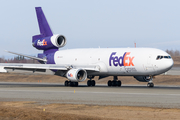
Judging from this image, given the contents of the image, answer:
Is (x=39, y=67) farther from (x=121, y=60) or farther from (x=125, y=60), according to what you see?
(x=125, y=60)

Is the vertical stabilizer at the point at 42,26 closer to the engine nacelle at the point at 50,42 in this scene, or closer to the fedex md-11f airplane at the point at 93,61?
the fedex md-11f airplane at the point at 93,61

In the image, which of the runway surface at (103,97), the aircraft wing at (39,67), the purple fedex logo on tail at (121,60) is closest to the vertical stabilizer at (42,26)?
the aircraft wing at (39,67)

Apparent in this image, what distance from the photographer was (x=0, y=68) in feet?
118

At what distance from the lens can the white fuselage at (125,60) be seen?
Result: 110 ft

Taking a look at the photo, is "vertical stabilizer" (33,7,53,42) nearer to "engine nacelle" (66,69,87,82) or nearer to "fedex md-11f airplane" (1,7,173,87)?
"fedex md-11f airplane" (1,7,173,87)

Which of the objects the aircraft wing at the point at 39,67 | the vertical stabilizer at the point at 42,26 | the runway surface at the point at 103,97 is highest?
the vertical stabilizer at the point at 42,26

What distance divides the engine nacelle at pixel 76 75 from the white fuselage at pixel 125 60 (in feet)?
7.52

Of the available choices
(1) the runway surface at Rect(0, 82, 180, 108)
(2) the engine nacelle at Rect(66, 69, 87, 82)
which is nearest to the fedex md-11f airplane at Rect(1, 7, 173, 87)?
(2) the engine nacelle at Rect(66, 69, 87, 82)

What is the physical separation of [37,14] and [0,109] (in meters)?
32.8

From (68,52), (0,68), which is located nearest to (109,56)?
(68,52)

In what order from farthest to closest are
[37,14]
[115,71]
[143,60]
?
[37,14] < [115,71] < [143,60]

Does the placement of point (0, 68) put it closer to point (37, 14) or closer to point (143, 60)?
point (37, 14)

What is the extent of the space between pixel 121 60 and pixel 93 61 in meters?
4.49

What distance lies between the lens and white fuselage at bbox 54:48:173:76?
1315 inches
